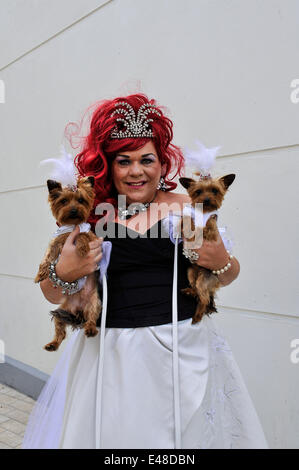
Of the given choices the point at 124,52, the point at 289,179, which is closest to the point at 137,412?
the point at 289,179

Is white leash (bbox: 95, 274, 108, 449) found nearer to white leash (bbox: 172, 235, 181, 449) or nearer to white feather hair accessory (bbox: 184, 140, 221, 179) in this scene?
white leash (bbox: 172, 235, 181, 449)

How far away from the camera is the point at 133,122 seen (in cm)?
194

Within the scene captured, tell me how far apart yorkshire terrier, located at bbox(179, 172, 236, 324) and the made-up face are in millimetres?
240

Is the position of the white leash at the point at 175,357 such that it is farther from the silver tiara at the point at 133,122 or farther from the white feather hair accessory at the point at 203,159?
the silver tiara at the point at 133,122

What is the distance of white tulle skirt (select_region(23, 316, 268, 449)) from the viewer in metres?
1.67

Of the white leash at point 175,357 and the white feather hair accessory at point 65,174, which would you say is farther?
the white feather hair accessory at point 65,174

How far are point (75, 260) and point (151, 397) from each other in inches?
25.6

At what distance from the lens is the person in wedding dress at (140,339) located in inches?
66.5

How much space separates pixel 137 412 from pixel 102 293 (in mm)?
531

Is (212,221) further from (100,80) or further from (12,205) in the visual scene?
(12,205)

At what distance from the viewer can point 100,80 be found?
4043mm

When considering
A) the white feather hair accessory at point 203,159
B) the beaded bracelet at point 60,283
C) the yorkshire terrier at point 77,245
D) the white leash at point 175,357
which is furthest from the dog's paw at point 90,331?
the white feather hair accessory at point 203,159

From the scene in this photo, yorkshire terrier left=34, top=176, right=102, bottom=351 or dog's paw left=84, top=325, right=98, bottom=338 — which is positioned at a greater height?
yorkshire terrier left=34, top=176, right=102, bottom=351

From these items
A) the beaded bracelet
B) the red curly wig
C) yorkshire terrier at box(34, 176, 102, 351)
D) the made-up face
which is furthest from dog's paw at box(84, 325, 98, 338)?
the made-up face
